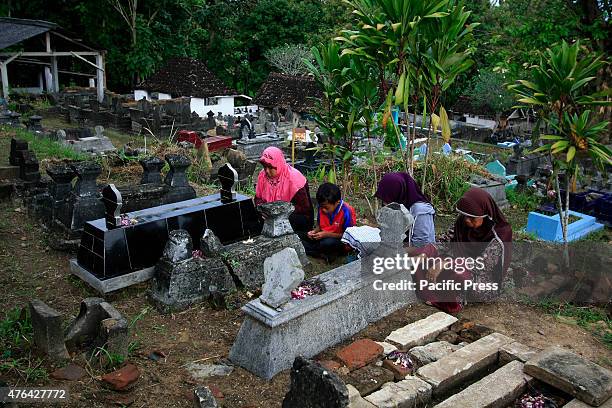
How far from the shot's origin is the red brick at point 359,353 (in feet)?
14.4

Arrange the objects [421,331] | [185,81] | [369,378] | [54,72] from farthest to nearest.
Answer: [185,81]
[54,72]
[421,331]
[369,378]

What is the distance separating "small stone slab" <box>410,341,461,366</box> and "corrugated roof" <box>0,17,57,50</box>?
2197 centimetres

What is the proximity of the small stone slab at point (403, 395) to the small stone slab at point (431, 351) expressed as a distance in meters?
0.34

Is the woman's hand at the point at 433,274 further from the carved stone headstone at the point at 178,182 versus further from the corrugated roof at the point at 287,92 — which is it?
the corrugated roof at the point at 287,92

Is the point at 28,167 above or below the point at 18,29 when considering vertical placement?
below

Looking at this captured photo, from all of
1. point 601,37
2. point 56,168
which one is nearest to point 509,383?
point 56,168

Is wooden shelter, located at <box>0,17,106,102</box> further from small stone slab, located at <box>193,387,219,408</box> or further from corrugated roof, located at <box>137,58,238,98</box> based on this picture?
small stone slab, located at <box>193,387,219,408</box>

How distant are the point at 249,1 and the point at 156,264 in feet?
102

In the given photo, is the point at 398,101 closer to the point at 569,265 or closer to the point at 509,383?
the point at 569,265

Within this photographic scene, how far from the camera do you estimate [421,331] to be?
193 inches

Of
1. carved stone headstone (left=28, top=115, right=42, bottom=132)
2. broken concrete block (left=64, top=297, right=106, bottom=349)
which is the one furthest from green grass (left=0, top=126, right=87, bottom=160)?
broken concrete block (left=64, top=297, right=106, bottom=349)

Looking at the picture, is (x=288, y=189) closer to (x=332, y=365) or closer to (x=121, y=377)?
(x=332, y=365)

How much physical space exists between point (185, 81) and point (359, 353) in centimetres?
2532

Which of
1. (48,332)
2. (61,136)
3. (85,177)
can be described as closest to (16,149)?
(85,177)
